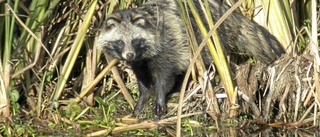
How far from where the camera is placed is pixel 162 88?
7.12m

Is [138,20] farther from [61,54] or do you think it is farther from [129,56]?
[61,54]

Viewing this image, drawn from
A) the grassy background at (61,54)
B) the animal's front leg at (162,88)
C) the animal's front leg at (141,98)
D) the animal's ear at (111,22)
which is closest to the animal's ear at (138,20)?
the animal's ear at (111,22)

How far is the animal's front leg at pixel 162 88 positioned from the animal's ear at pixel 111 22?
24.8 inches

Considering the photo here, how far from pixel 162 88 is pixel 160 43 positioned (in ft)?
1.34

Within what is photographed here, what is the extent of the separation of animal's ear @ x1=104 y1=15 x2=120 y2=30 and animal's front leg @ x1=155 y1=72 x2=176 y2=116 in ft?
2.06

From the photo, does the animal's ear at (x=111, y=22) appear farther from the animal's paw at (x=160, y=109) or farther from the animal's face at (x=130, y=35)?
the animal's paw at (x=160, y=109)

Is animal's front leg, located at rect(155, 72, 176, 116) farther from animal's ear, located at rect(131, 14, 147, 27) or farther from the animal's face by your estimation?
animal's ear, located at rect(131, 14, 147, 27)

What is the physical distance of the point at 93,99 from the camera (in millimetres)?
7195

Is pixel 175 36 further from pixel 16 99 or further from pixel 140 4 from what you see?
pixel 16 99

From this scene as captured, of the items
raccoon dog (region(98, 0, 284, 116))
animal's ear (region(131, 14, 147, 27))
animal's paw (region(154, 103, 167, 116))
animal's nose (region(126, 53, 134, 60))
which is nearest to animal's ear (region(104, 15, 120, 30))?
raccoon dog (region(98, 0, 284, 116))

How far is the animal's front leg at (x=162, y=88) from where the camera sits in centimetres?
702

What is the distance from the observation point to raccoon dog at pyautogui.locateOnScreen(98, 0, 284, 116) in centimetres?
704

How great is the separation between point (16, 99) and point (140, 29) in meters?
1.30

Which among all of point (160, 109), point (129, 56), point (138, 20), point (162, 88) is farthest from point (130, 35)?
point (160, 109)
